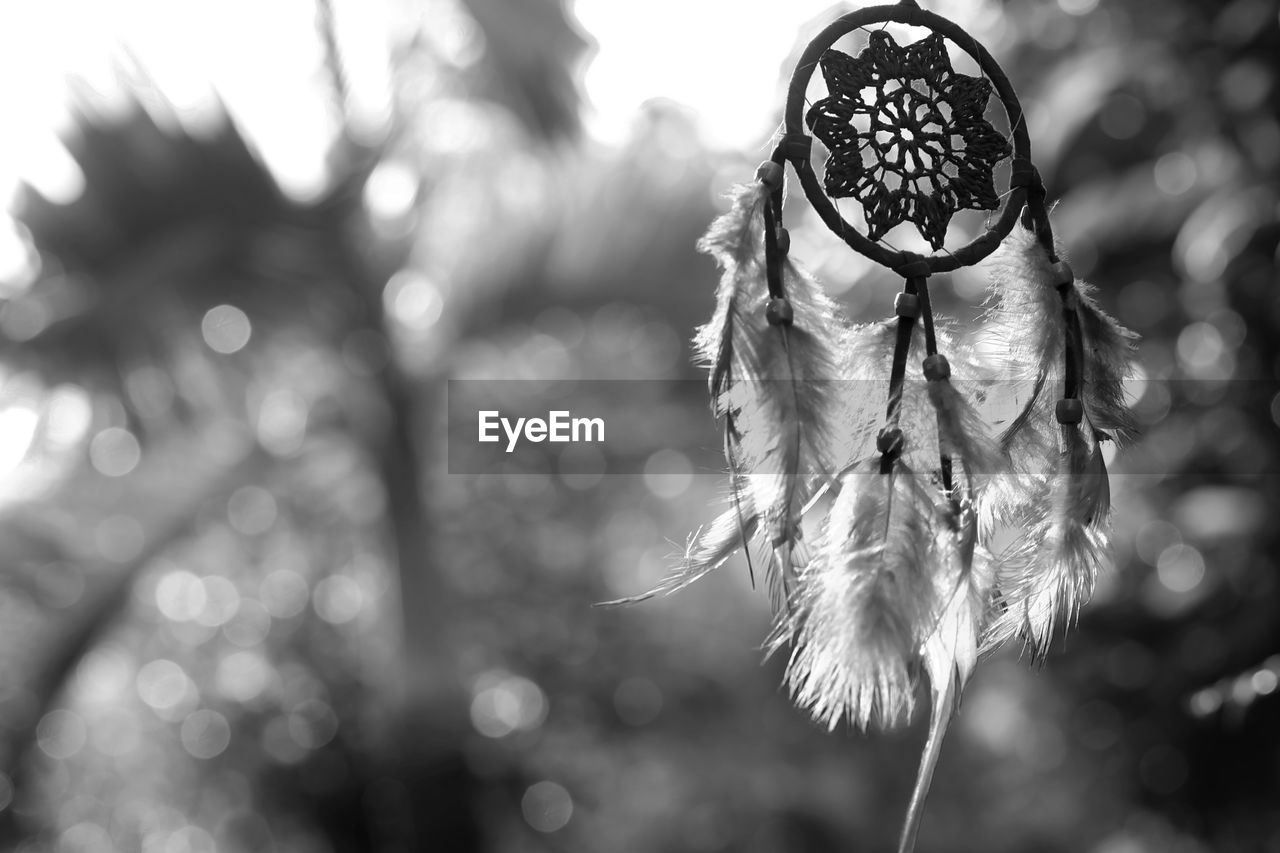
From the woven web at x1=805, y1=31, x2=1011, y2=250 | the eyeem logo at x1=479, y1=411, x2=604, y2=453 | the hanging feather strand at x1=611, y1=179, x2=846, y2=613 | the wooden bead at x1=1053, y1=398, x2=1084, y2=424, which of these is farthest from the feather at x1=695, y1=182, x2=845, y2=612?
the eyeem logo at x1=479, y1=411, x2=604, y2=453

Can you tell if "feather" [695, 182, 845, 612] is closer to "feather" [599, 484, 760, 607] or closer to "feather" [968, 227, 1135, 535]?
"feather" [599, 484, 760, 607]

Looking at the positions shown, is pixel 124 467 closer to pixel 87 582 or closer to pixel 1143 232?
pixel 87 582

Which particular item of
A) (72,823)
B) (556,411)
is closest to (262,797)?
(72,823)

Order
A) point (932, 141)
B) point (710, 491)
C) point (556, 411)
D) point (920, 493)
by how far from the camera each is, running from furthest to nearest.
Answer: point (710, 491)
point (556, 411)
point (932, 141)
point (920, 493)

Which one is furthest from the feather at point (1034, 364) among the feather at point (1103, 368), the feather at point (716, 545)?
the feather at point (716, 545)

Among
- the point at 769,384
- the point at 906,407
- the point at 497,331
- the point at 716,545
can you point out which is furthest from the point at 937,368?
the point at 497,331

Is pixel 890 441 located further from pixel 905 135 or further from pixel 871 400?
pixel 905 135
